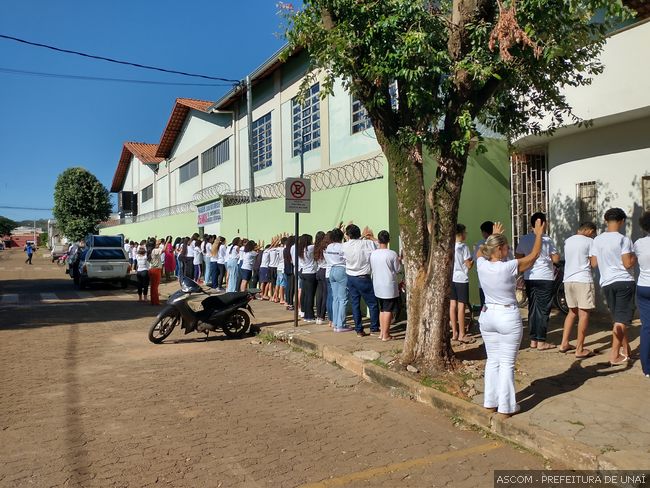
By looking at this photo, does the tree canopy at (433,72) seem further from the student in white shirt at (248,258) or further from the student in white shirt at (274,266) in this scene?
the student in white shirt at (248,258)

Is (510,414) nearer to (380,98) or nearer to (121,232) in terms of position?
(380,98)

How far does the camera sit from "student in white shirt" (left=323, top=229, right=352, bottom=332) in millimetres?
8719

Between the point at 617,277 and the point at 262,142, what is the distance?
16433mm

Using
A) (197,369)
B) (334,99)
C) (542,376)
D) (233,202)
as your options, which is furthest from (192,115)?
(542,376)

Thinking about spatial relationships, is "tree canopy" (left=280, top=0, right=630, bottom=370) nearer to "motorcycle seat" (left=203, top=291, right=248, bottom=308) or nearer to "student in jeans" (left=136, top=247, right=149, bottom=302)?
"motorcycle seat" (left=203, top=291, right=248, bottom=308)

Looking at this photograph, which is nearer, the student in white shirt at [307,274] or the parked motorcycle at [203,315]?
the parked motorcycle at [203,315]

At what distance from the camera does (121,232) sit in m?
36.7

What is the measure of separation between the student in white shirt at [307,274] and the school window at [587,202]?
4.91m

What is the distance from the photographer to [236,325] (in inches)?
364

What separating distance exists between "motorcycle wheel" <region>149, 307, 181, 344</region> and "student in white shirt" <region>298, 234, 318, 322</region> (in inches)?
92.4

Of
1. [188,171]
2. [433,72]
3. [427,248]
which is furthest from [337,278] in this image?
[188,171]

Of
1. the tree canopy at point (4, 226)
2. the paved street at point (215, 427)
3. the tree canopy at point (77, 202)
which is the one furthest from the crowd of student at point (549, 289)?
the tree canopy at point (4, 226)

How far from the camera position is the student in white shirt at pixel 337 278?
28.6 feet

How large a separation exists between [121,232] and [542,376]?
3476 cm
